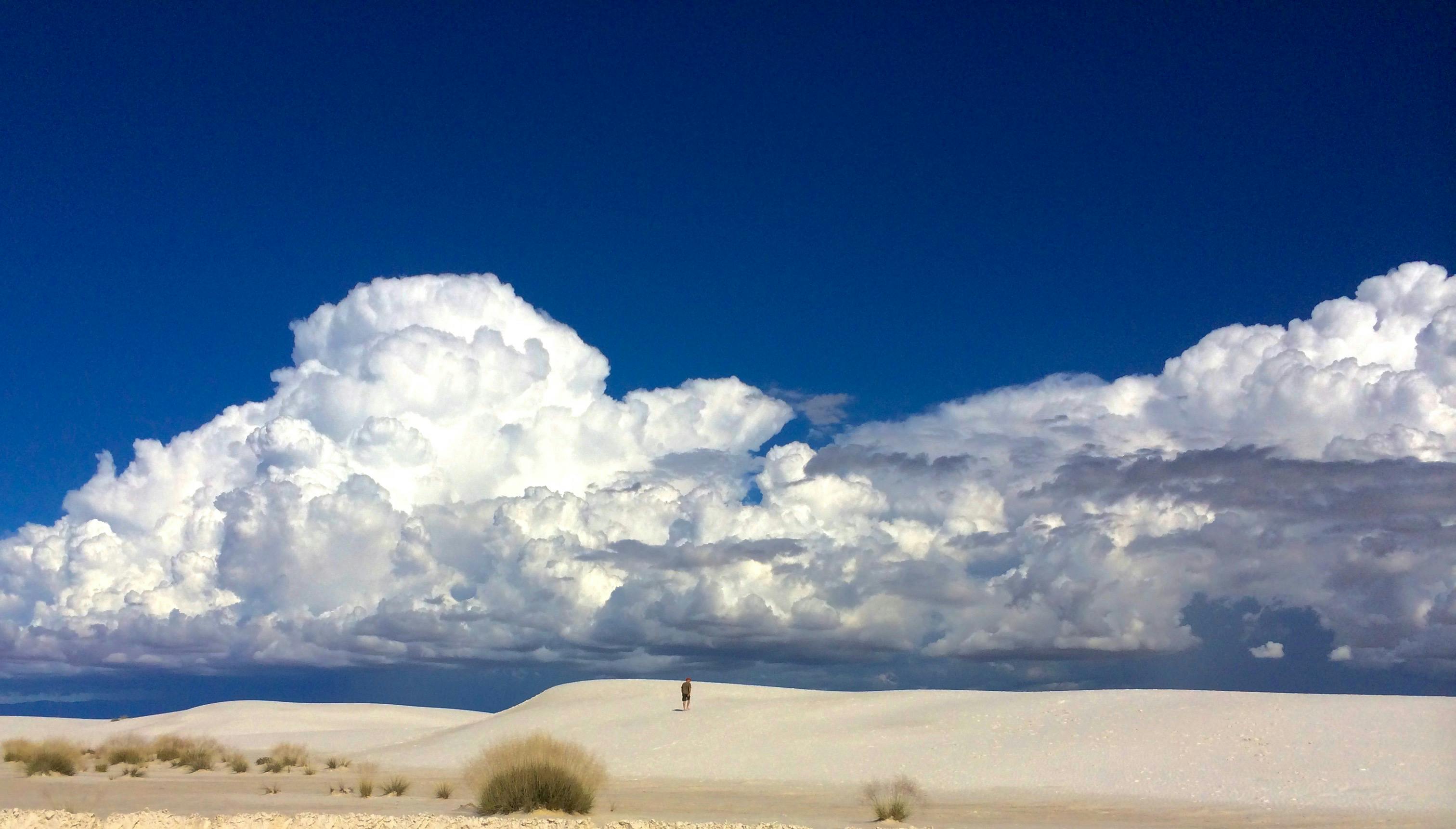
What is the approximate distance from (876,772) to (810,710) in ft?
41.9

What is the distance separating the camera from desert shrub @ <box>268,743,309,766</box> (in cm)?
3834

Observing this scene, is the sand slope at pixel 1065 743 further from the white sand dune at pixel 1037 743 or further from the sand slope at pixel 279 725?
the sand slope at pixel 279 725

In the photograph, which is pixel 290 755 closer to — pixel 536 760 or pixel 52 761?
pixel 52 761

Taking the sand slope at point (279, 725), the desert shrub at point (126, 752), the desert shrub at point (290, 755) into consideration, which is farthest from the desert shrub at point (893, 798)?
the sand slope at point (279, 725)

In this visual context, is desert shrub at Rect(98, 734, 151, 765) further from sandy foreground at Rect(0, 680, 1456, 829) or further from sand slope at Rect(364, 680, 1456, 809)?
sand slope at Rect(364, 680, 1456, 809)

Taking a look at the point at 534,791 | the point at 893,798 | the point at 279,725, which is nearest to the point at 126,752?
the point at 534,791

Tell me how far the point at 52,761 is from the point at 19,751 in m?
3.88

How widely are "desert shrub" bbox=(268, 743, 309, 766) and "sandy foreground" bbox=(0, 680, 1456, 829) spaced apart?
3.78 ft

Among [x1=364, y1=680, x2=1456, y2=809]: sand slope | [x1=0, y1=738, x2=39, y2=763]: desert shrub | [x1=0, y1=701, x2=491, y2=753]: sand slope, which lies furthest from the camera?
[x1=0, y1=701, x2=491, y2=753]: sand slope

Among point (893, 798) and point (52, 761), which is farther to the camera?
point (52, 761)

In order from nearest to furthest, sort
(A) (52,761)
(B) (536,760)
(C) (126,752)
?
(B) (536,760), (A) (52,761), (C) (126,752)

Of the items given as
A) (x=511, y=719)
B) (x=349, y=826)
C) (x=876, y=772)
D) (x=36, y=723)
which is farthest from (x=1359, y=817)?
(x=36, y=723)

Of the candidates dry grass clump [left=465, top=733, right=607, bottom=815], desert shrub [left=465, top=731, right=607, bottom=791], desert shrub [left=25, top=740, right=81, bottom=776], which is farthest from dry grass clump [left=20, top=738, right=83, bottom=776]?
dry grass clump [left=465, top=733, right=607, bottom=815]

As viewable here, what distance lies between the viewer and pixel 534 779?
2425cm
